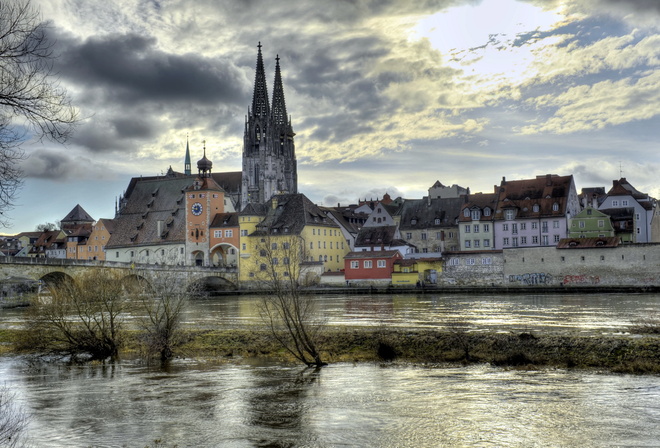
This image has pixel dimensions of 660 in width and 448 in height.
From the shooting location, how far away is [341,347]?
2450 centimetres

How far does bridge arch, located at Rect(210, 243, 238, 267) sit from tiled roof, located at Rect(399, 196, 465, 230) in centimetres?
2588

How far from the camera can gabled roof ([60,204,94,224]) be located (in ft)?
496

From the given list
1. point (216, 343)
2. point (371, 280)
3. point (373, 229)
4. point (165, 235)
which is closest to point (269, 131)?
point (165, 235)

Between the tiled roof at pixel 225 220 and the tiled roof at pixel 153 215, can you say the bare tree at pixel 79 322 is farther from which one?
the tiled roof at pixel 153 215

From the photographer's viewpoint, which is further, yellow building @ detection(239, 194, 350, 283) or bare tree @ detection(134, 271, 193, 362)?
yellow building @ detection(239, 194, 350, 283)

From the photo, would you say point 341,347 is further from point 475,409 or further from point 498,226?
point 498,226

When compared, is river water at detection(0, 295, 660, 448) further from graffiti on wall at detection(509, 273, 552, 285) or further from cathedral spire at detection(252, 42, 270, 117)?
cathedral spire at detection(252, 42, 270, 117)

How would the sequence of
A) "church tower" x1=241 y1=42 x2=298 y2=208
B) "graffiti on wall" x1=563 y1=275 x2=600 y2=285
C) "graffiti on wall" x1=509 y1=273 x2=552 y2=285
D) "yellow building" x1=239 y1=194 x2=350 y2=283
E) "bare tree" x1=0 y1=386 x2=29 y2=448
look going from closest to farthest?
"bare tree" x1=0 y1=386 x2=29 y2=448, "graffiti on wall" x1=563 y1=275 x2=600 y2=285, "graffiti on wall" x1=509 y1=273 x2=552 y2=285, "yellow building" x1=239 y1=194 x2=350 y2=283, "church tower" x1=241 y1=42 x2=298 y2=208

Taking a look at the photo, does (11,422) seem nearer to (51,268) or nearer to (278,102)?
(51,268)

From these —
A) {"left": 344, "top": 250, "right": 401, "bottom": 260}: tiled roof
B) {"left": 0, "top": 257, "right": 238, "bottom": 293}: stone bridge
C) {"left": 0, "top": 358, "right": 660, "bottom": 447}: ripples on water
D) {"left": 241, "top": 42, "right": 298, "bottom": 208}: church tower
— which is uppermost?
{"left": 241, "top": 42, "right": 298, "bottom": 208}: church tower

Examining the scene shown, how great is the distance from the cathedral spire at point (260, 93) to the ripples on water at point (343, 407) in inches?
5493

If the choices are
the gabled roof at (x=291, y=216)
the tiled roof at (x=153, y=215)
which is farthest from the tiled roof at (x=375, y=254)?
the tiled roof at (x=153, y=215)

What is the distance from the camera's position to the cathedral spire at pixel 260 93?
158 meters

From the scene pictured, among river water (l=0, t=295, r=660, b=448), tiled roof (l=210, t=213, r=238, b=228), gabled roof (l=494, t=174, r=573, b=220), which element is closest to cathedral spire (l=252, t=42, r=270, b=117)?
tiled roof (l=210, t=213, r=238, b=228)
